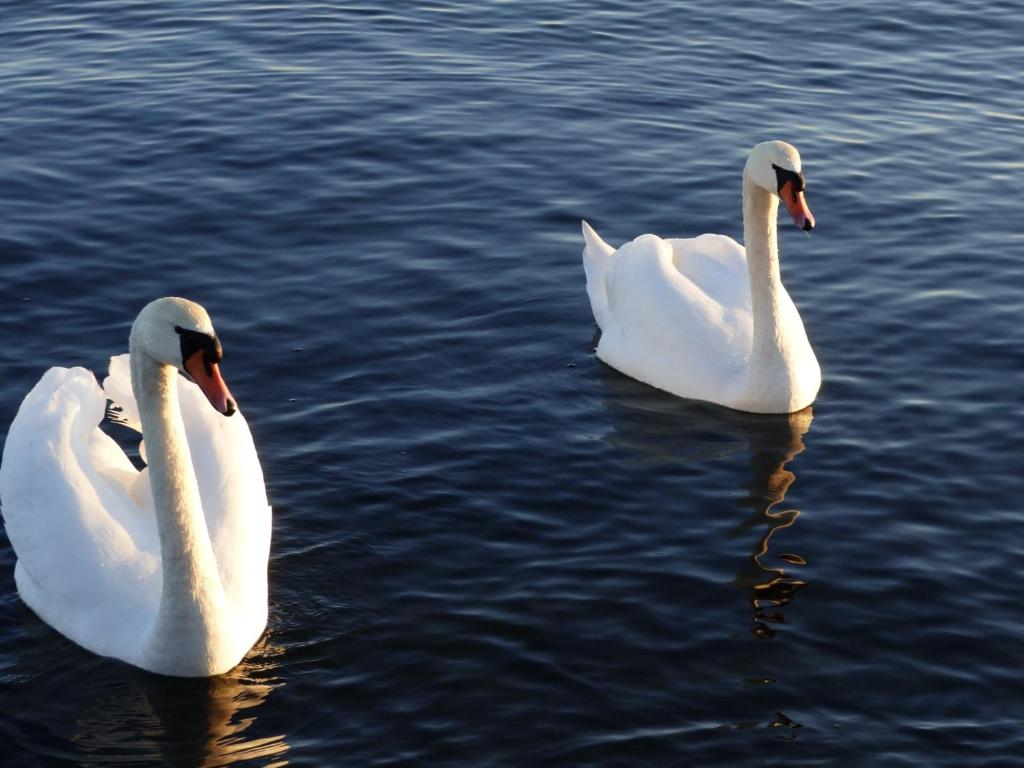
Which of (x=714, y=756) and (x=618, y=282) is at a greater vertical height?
(x=618, y=282)

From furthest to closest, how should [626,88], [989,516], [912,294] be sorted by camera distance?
[626,88] → [912,294] → [989,516]

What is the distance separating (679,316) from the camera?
12922 mm

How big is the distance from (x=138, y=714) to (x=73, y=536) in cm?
103

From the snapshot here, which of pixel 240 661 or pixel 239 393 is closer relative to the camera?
pixel 240 661

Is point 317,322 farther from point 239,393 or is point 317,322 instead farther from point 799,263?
point 799,263

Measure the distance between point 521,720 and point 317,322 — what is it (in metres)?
5.66

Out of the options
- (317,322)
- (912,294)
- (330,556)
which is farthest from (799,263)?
(330,556)

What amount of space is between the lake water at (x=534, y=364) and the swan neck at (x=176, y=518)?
470 millimetres

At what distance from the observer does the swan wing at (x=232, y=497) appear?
934 centimetres

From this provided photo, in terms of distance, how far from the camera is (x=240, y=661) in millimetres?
9281

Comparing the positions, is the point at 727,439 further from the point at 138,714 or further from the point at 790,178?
the point at 138,714

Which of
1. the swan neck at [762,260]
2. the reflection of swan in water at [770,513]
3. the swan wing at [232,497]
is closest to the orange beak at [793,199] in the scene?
the swan neck at [762,260]

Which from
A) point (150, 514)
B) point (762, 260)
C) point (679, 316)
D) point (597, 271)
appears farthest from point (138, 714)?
point (597, 271)

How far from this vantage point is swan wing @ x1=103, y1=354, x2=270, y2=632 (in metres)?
9.34
